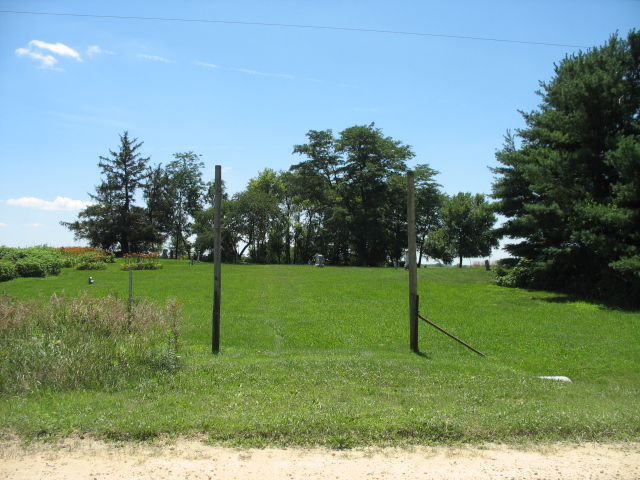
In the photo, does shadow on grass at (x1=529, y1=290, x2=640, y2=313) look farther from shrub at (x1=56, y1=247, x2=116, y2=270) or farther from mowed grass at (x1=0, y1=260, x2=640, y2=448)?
shrub at (x1=56, y1=247, x2=116, y2=270)

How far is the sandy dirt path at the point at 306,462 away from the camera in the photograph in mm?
4262

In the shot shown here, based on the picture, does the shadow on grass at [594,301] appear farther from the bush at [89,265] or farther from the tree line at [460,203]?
the bush at [89,265]

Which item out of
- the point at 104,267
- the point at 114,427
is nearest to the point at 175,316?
the point at 114,427

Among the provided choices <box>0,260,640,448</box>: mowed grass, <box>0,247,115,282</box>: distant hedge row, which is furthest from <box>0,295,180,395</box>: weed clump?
<box>0,247,115,282</box>: distant hedge row

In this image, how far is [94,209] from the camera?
50688 millimetres

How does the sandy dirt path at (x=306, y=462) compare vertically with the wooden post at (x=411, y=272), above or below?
below

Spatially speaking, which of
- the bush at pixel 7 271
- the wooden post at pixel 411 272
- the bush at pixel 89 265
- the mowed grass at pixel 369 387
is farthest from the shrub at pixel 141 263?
the wooden post at pixel 411 272

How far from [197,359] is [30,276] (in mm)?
22891

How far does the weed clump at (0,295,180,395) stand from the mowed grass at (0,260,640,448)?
1.10ft

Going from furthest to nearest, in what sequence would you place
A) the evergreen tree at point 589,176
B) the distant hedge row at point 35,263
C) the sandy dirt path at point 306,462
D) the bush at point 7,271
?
the distant hedge row at point 35,263 → the bush at point 7,271 → the evergreen tree at point 589,176 → the sandy dirt path at point 306,462

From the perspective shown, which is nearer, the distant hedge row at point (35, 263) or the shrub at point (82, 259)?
the distant hedge row at point (35, 263)

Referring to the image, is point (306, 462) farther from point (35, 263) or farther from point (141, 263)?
point (141, 263)

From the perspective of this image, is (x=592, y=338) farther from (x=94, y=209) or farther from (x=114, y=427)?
(x=94, y=209)

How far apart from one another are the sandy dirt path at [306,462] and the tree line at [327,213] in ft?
145
